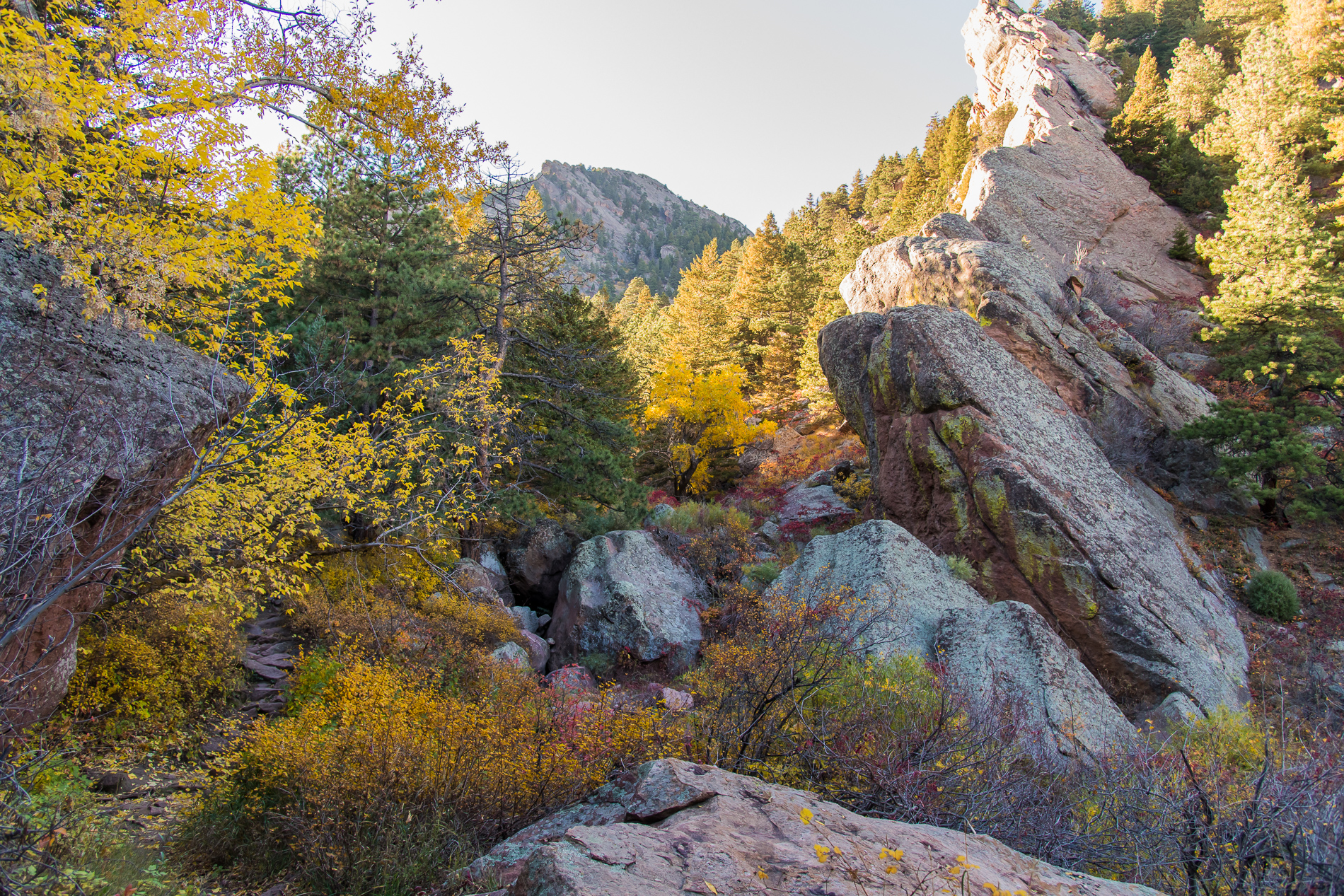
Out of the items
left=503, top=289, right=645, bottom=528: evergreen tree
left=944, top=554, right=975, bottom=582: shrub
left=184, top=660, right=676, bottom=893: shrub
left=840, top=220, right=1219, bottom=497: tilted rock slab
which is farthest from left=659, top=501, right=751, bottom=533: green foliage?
left=184, top=660, right=676, bottom=893: shrub

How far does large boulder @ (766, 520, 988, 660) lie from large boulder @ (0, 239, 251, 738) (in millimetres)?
7351

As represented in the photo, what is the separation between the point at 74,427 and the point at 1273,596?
19657 mm

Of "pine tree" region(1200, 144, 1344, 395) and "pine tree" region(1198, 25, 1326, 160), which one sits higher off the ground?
"pine tree" region(1198, 25, 1326, 160)

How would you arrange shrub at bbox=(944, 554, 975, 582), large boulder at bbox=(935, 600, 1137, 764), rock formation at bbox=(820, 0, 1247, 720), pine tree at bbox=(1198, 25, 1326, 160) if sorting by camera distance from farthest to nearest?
1. pine tree at bbox=(1198, 25, 1326, 160)
2. shrub at bbox=(944, 554, 975, 582)
3. rock formation at bbox=(820, 0, 1247, 720)
4. large boulder at bbox=(935, 600, 1137, 764)

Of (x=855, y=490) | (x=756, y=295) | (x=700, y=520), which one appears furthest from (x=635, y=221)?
(x=700, y=520)

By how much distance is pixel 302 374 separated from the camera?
34.4 feet

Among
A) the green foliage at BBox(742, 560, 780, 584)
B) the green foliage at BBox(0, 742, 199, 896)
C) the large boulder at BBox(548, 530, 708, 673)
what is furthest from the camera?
the green foliage at BBox(742, 560, 780, 584)

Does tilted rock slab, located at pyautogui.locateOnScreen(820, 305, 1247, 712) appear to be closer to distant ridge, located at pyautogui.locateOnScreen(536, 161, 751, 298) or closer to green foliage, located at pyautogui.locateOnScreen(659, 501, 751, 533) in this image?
green foliage, located at pyautogui.locateOnScreen(659, 501, 751, 533)

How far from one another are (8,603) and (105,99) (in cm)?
387

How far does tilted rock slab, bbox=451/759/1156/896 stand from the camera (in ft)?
8.48

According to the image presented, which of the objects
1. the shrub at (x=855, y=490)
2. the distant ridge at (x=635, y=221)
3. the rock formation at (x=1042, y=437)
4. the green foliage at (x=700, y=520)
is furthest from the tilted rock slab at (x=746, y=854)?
the distant ridge at (x=635, y=221)

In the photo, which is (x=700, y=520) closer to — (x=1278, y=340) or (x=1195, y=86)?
(x=1278, y=340)

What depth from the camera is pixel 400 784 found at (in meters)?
4.35

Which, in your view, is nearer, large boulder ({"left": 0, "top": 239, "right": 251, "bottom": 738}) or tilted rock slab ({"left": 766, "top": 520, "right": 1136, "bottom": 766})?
large boulder ({"left": 0, "top": 239, "right": 251, "bottom": 738})
